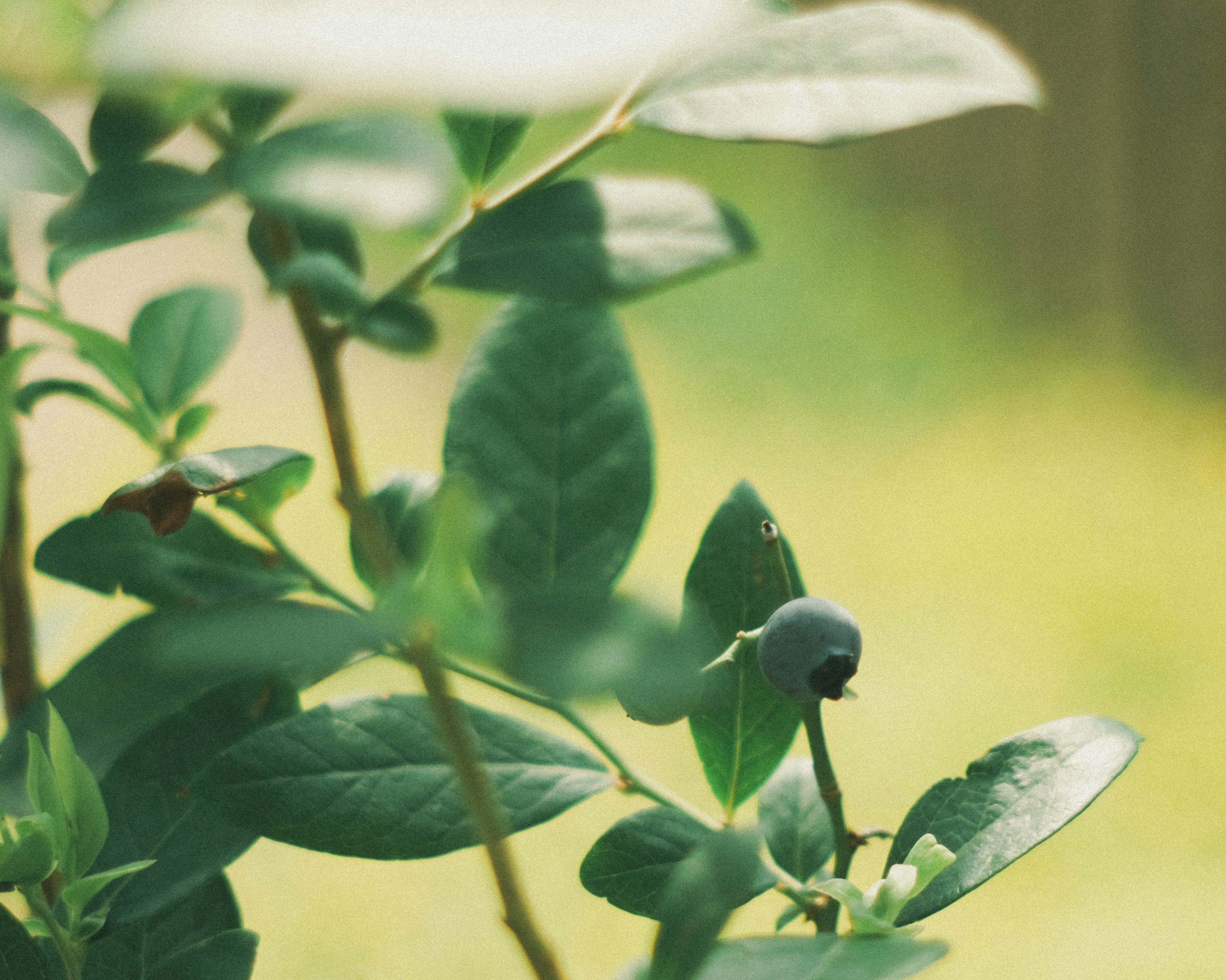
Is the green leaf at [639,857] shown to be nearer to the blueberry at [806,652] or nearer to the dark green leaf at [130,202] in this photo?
the blueberry at [806,652]

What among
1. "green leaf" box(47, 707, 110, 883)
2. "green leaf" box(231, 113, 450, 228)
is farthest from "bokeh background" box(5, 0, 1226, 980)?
"green leaf" box(231, 113, 450, 228)

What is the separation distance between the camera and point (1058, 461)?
2133 millimetres

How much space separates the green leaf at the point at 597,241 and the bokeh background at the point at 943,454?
0.89 m

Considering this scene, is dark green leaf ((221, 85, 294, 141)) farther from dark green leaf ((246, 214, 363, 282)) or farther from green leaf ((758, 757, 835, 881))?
green leaf ((758, 757, 835, 881))

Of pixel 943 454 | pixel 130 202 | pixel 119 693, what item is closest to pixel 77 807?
pixel 119 693

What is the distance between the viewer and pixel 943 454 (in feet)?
7.04

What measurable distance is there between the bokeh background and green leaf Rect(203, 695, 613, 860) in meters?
0.80

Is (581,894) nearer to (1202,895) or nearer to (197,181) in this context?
(1202,895)

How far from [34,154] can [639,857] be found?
19 cm

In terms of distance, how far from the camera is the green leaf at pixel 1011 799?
0.83 ft

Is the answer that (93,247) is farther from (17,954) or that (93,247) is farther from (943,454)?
(943,454)

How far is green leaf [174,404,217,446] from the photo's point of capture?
320 mm

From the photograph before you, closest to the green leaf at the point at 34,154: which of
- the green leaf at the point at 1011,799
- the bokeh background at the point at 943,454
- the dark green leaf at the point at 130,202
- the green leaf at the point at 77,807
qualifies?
the dark green leaf at the point at 130,202

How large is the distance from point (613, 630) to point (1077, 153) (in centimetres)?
281
